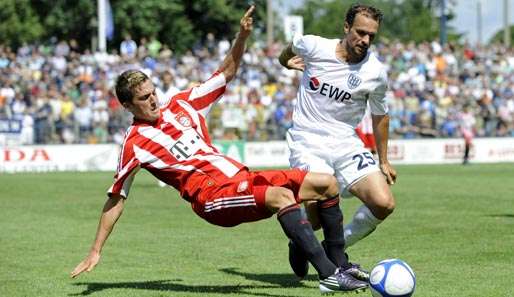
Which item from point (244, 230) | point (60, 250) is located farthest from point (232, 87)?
point (60, 250)

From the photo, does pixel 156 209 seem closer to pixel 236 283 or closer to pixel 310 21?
pixel 236 283

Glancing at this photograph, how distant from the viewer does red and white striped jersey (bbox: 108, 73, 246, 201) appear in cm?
789

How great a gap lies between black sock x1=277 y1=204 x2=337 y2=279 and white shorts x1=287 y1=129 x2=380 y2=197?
1090 millimetres

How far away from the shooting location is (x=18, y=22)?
4878 centimetres

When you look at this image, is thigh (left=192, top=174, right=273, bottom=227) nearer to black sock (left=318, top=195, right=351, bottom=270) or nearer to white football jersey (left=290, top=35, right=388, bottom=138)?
black sock (left=318, top=195, right=351, bottom=270)

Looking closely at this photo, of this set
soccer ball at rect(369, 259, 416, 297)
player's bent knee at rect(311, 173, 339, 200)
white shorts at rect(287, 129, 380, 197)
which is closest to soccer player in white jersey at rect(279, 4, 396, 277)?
white shorts at rect(287, 129, 380, 197)

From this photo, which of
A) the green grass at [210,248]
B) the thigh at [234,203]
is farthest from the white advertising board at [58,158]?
the thigh at [234,203]

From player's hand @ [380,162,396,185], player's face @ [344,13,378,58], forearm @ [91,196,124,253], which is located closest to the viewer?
forearm @ [91,196,124,253]

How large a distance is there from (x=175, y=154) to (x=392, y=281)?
1.97m

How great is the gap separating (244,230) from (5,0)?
37.1m

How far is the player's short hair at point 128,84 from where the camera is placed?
8031mm

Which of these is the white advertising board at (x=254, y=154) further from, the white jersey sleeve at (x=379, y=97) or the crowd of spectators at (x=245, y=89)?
the white jersey sleeve at (x=379, y=97)

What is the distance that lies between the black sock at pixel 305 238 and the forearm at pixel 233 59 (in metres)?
1.45

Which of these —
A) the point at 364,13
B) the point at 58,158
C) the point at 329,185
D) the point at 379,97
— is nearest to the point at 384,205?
the point at 329,185
